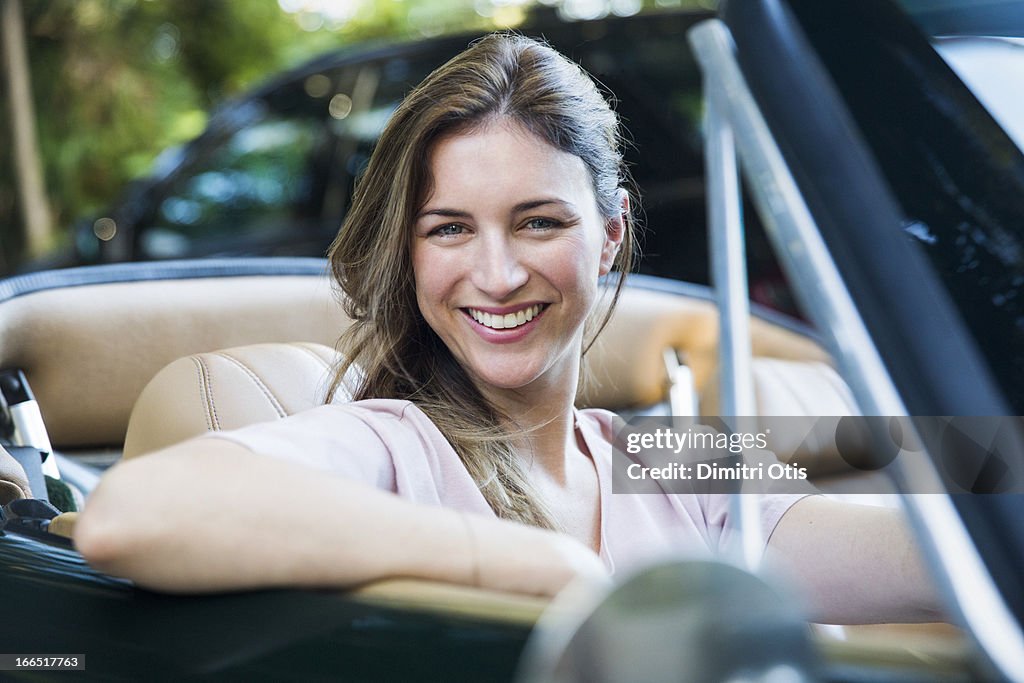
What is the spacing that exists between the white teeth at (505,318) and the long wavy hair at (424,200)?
0.11m

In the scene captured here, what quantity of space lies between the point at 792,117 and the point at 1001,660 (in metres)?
0.52

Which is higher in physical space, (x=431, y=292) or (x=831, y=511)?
(x=431, y=292)

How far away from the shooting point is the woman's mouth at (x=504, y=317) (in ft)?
4.32

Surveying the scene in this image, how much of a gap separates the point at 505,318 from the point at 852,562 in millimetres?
490

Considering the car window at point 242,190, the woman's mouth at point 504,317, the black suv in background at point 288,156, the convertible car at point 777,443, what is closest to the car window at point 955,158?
the convertible car at point 777,443

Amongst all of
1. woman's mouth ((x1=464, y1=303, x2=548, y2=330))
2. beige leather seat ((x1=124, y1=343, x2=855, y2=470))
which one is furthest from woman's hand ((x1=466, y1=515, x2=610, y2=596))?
beige leather seat ((x1=124, y1=343, x2=855, y2=470))

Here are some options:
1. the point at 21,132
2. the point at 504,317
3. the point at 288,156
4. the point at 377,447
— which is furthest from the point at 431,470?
the point at 21,132

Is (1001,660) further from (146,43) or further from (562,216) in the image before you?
(146,43)

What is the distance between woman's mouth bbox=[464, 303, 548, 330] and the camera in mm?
1316

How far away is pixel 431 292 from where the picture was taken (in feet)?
4.43

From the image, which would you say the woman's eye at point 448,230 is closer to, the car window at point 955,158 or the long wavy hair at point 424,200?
the long wavy hair at point 424,200

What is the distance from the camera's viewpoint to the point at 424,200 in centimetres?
134

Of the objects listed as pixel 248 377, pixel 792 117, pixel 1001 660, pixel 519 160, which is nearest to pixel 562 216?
pixel 519 160

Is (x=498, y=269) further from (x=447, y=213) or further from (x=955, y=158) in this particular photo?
(x=955, y=158)
